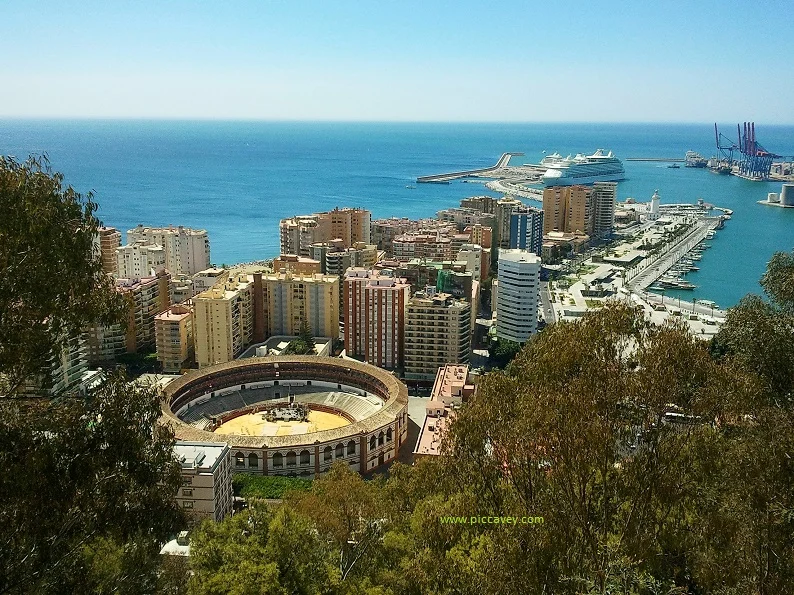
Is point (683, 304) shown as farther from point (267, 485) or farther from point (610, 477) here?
point (610, 477)

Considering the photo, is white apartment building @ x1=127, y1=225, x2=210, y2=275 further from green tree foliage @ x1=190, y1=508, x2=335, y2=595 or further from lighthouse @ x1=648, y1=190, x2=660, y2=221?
lighthouse @ x1=648, y1=190, x2=660, y2=221

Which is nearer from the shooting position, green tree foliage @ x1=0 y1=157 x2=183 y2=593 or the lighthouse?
green tree foliage @ x1=0 y1=157 x2=183 y2=593

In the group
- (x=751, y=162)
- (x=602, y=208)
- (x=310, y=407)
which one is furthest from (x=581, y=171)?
(x=310, y=407)

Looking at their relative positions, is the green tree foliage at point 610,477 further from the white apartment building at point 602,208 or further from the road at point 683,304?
the white apartment building at point 602,208

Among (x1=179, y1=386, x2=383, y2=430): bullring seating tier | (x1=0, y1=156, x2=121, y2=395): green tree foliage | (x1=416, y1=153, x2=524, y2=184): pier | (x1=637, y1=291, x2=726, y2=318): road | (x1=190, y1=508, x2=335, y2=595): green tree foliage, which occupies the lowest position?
(x1=179, y1=386, x2=383, y2=430): bullring seating tier

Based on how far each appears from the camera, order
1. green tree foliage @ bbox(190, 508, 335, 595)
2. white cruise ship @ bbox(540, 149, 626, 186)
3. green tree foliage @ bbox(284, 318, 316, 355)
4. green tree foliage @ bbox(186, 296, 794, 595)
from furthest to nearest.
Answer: white cruise ship @ bbox(540, 149, 626, 186), green tree foliage @ bbox(284, 318, 316, 355), green tree foliage @ bbox(190, 508, 335, 595), green tree foliage @ bbox(186, 296, 794, 595)

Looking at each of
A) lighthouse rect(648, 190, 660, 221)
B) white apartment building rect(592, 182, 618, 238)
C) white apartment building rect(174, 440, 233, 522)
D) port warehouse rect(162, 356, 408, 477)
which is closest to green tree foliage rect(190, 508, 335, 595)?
white apartment building rect(174, 440, 233, 522)

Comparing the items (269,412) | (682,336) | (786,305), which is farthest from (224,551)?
(269,412)
